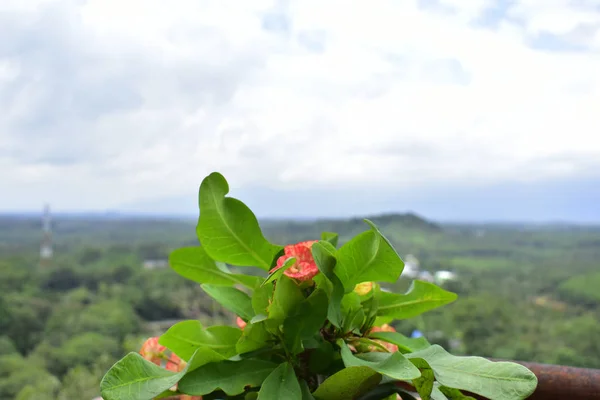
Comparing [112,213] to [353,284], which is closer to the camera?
[353,284]

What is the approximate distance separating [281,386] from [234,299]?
0.42 ft

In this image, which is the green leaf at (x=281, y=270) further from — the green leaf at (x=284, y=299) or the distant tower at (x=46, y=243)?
the distant tower at (x=46, y=243)

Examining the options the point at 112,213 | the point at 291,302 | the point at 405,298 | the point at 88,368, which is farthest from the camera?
the point at 112,213

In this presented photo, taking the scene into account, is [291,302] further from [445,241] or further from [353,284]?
[445,241]

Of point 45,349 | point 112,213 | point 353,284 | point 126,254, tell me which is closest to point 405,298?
point 353,284

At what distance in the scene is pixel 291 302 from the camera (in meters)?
0.46

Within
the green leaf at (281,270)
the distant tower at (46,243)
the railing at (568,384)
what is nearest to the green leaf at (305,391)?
the green leaf at (281,270)

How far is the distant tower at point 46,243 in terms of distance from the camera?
14973 mm

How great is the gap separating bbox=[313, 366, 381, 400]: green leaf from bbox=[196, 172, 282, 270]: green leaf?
0.14 m

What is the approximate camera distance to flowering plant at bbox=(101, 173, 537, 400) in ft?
1.44

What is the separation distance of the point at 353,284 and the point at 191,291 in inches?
442

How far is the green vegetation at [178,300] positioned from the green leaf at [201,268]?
7.00 m

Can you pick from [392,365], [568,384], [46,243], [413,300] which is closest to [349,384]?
[392,365]

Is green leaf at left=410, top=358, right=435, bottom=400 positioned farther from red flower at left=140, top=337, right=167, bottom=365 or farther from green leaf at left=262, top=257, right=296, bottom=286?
red flower at left=140, top=337, right=167, bottom=365
